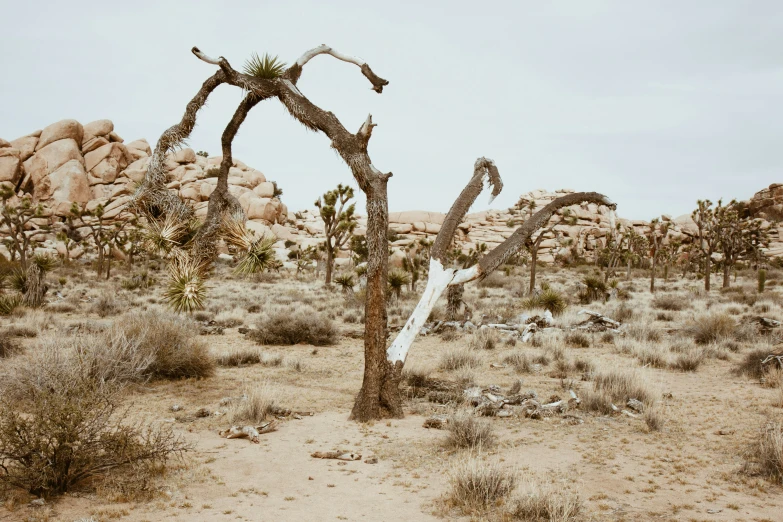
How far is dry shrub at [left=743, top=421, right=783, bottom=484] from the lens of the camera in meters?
5.89

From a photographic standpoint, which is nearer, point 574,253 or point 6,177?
point 6,177

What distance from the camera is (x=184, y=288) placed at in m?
7.90

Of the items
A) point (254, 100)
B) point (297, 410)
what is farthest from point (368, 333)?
point (254, 100)

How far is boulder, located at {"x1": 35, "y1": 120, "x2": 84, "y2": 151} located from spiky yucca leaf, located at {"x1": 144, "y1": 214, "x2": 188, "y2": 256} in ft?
208

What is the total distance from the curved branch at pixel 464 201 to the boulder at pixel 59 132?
6483 cm

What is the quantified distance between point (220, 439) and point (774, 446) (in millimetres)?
6414

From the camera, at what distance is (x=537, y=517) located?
4738 millimetres

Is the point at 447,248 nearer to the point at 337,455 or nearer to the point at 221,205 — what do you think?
the point at 221,205

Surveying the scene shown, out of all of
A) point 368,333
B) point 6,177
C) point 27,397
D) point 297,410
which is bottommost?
point 297,410

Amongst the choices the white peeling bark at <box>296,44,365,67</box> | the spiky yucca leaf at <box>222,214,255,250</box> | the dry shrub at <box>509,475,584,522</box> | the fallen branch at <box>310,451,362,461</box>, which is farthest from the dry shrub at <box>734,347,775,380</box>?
the spiky yucca leaf at <box>222,214,255,250</box>

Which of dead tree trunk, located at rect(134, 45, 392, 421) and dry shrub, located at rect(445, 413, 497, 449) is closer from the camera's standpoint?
dry shrub, located at rect(445, 413, 497, 449)

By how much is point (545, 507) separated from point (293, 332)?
37.1 ft

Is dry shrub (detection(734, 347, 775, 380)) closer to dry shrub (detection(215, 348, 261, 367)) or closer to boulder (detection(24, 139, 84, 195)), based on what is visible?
dry shrub (detection(215, 348, 261, 367))

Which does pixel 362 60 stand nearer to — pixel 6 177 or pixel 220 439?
pixel 220 439
